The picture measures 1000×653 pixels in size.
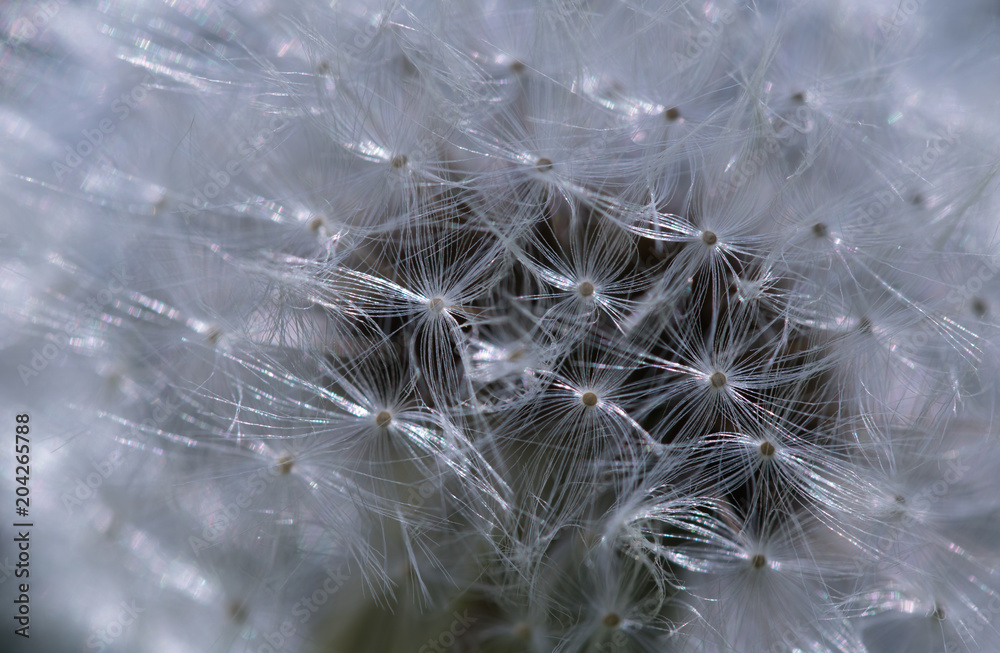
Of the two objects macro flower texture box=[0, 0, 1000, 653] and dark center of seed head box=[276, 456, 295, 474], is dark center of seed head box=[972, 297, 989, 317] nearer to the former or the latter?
macro flower texture box=[0, 0, 1000, 653]

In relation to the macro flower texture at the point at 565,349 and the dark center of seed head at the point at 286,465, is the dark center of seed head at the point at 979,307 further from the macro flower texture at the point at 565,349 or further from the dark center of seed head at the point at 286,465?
the dark center of seed head at the point at 286,465

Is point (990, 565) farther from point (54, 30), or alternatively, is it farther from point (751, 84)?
point (54, 30)

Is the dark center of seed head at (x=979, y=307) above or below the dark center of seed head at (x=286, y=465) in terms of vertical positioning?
above

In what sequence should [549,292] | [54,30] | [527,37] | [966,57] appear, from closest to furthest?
1. [549,292]
2. [527,37]
3. [966,57]
4. [54,30]

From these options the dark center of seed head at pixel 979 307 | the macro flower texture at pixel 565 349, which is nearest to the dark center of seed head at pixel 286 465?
the macro flower texture at pixel 565 349

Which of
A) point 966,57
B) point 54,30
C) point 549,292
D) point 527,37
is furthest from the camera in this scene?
point 54,30

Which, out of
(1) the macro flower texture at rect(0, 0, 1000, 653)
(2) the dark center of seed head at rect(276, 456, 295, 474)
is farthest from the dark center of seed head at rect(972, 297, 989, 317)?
(2) the dark center of seed head at rect(276, 456, 295, 474)

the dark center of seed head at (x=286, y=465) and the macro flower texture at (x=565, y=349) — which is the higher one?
the macro flower texture at (x=565, y=349)

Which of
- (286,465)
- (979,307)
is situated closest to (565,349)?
(286,465)

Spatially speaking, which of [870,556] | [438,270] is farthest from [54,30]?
[870,556]

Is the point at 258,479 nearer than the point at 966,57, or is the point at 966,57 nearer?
the point at 258,479
